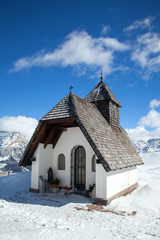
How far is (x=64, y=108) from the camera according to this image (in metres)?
11.4

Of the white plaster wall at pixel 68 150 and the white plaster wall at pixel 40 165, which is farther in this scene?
the white plaster wall at pixel 40 165

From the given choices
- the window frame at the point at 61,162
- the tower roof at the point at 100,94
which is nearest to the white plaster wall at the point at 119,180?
the window frame at the point at 61,162

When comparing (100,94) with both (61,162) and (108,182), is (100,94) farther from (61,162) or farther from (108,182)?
(108,182)

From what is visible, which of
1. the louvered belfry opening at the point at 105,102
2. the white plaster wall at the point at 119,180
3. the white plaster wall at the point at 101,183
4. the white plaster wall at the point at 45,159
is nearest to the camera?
the white plaster wall at the point at 101,183

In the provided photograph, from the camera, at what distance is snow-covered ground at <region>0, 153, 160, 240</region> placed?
5414mm

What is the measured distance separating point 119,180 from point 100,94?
8366 millimetres

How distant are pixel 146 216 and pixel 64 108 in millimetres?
7104

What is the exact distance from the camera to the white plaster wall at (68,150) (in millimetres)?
11625

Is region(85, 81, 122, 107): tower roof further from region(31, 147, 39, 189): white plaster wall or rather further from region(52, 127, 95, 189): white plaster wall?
region(31, 147, 39, 189): white plaster wall

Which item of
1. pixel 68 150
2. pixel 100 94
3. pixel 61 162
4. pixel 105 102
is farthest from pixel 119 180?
pixel 100 94

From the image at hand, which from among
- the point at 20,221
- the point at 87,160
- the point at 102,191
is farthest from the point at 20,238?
the point at 87,160

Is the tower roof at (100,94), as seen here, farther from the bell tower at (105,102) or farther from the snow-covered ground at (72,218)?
the snow-covered ground at (72,218)

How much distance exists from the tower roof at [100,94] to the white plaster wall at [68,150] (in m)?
5.21

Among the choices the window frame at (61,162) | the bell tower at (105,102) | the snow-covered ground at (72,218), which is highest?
the bell tower at (105,102)
